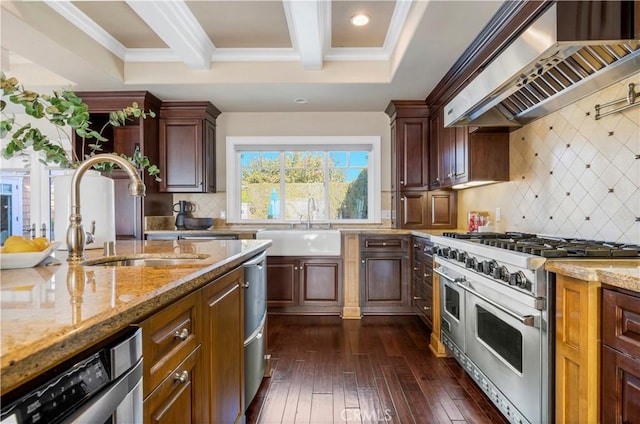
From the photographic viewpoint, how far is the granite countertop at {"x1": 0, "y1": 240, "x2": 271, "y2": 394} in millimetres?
481

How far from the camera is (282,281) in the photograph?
3.86 meters

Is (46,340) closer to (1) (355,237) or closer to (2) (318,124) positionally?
(1) (355,237)

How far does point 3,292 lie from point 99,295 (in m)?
0.23

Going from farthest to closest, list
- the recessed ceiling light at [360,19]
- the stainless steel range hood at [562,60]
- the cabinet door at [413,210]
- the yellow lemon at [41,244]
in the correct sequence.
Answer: the cabinet door at [413,210], the recessed ceiling light at [360,19], the stainless steel range hood at [562,60], the yellow lemon at [41,244]

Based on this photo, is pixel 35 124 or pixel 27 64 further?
pixel 35 124

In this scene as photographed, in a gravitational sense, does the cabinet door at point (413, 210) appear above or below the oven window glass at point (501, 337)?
above

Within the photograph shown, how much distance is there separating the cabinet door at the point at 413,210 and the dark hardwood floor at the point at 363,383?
49.6 inches

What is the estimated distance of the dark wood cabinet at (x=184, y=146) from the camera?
4074mm

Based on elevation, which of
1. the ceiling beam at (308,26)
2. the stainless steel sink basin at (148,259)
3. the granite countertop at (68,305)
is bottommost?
the stainless steel sink basin at (148,259)

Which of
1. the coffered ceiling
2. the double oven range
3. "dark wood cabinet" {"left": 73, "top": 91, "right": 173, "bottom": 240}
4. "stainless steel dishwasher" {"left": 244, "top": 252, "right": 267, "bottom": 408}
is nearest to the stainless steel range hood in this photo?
the coffered ceiling

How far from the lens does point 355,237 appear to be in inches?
152

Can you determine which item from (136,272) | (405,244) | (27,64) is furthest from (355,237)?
(27,64)

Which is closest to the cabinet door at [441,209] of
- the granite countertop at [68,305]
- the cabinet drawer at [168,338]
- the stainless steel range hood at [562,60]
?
the stainless steel range hood at [562,60]

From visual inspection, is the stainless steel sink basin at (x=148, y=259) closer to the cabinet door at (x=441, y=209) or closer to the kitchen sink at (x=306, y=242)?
the kitchen sink at (x=306, y=242)
